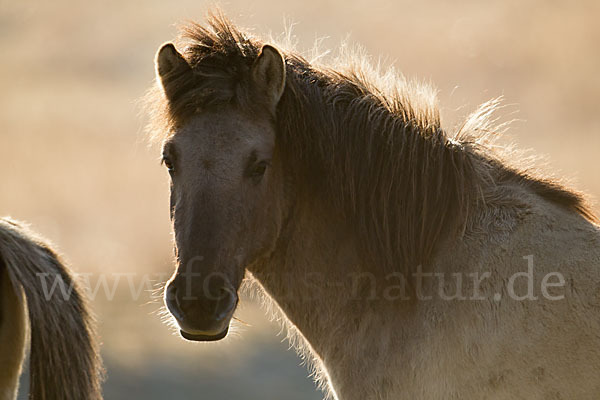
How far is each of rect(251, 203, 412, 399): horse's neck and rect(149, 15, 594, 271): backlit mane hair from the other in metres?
0.16

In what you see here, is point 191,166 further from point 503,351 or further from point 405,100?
point 503,351

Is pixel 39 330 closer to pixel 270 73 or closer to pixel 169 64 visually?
pixel 169 64

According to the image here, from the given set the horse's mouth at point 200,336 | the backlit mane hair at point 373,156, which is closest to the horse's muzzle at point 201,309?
the horse's mouth at point 200,336

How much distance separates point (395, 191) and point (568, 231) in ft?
3.17

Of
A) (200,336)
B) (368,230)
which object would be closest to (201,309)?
(200,336)

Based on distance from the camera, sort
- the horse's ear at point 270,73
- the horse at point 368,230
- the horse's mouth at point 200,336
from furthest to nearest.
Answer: the horse's ear at point 270,73, the horse's mouth at point 200,336, the horse at point 368,230

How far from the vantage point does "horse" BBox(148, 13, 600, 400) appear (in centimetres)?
356

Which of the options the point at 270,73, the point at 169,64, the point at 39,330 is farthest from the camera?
the point at 39,330

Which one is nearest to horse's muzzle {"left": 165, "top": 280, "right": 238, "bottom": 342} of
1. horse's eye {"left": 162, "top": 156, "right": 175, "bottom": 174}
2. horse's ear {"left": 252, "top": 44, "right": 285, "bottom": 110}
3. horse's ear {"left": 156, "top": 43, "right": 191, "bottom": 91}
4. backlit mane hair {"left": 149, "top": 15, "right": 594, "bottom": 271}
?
horse's eye {"left": 162, "top": 156, "right": 175, "bottom": 174}

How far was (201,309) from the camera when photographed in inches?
143

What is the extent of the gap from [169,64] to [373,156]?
4.38 feet

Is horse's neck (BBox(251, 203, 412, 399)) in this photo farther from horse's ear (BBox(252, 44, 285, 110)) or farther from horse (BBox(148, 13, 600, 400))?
horse's ear (BBox(252, 44, 285, 110))

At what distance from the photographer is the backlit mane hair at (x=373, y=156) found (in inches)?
154

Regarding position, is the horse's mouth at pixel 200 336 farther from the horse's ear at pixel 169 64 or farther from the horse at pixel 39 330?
the horse's ear at pixel 169 64
